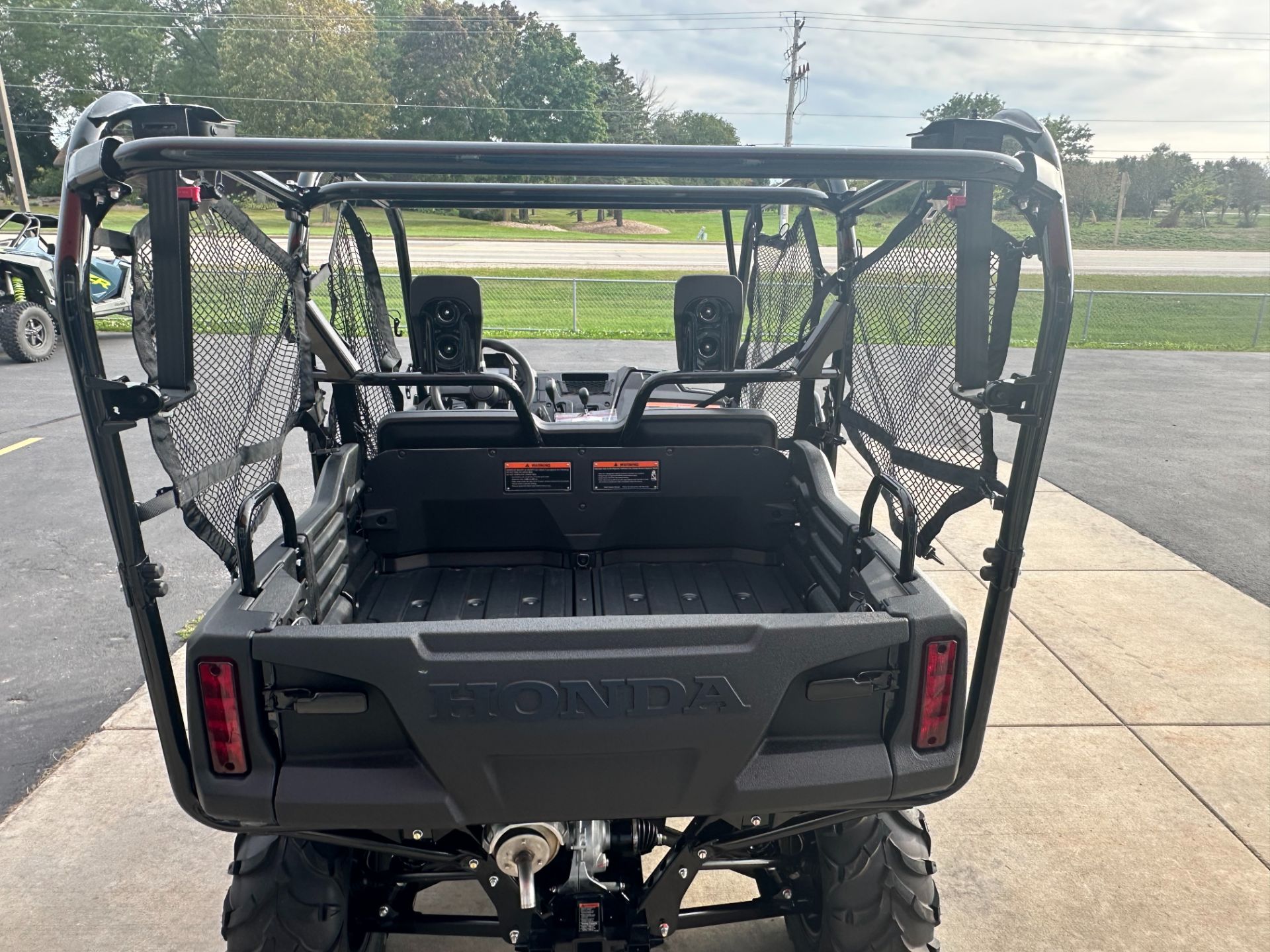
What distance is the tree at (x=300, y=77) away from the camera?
159ft

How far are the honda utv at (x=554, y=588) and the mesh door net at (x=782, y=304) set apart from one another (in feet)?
1.98

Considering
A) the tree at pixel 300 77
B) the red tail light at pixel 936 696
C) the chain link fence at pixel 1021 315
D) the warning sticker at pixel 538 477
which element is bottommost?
the chain link fence at pixel 1021 315

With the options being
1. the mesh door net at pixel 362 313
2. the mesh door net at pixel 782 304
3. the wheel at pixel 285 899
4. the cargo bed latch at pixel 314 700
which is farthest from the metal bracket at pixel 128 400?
Result: the mesh door net at pixel 782 304

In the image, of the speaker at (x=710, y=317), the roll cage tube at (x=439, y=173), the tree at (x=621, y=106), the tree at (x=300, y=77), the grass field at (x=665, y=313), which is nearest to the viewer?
the roll cage tube at (x=439, y=173)

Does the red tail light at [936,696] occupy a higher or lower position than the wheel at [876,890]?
higher

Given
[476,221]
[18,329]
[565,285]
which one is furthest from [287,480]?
[476,221]

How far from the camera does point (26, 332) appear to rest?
11625 millimetres

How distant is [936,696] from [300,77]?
2194 inches

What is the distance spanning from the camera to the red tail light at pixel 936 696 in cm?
185

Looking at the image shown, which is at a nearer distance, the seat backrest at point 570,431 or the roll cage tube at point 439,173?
the roll cage tube at point 439,173

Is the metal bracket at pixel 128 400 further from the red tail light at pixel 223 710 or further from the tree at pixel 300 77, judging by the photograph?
the tree at pixel 300 77

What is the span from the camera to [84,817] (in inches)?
119

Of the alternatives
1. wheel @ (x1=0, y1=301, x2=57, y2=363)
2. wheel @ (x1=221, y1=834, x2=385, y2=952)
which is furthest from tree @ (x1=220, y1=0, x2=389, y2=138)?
wheel @ (x1=221, y1=834, x2=385, y2=952)

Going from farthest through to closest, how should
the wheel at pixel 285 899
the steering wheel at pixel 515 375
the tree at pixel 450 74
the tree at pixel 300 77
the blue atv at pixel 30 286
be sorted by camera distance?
the tree at pixel 450 74 → the tree at pixel 300 77 → the blue atv at pixel 30 286 → the steering wheel at pixel 515 375 → the wheel at pixel 285 899
